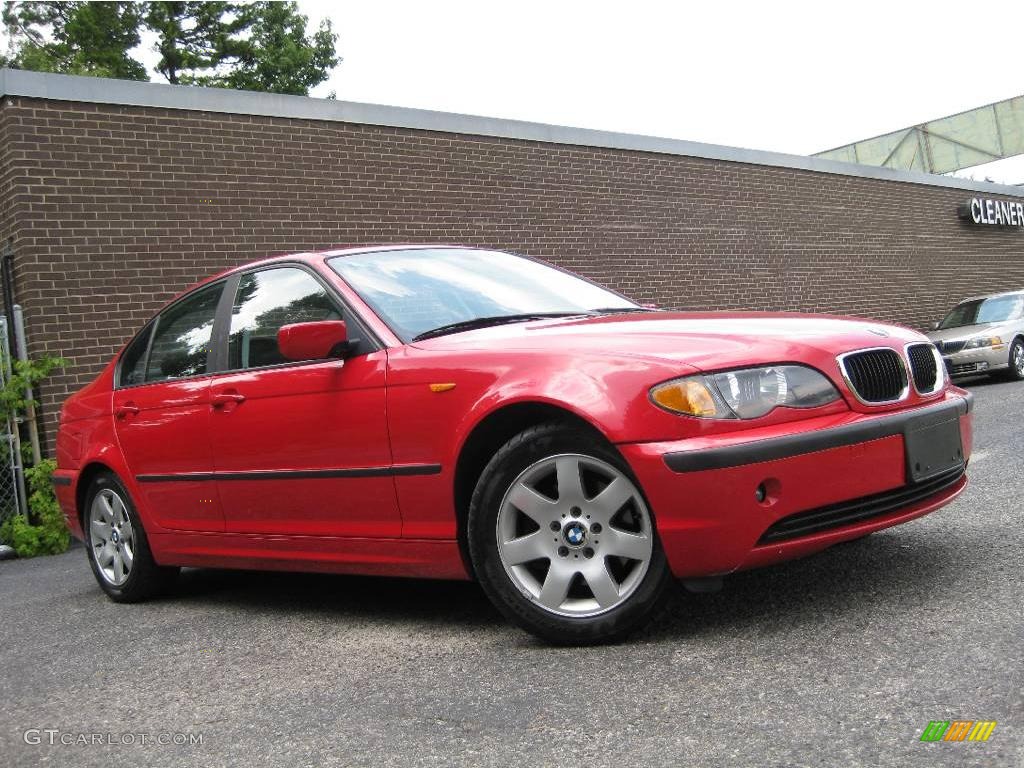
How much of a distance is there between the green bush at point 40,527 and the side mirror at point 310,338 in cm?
499

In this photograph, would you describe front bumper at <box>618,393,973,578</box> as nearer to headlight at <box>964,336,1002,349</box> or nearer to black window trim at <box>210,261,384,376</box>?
black window trim at <box>210,261,384,376</box>

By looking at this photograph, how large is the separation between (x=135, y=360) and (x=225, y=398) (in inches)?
46.0

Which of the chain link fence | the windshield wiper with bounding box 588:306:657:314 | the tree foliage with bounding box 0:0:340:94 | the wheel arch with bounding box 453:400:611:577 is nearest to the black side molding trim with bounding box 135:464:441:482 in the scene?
the wheel arch with bounding box 453:400:611:577

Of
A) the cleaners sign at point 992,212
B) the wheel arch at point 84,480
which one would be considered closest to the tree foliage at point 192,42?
the cleaners sign at point 992,212

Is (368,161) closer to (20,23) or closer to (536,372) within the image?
(536,372)

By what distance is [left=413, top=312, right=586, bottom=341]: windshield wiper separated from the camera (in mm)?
4168

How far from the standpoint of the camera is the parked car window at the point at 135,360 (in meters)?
5.55

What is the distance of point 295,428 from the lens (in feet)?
14.3

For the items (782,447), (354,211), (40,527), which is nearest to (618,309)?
(782,447)

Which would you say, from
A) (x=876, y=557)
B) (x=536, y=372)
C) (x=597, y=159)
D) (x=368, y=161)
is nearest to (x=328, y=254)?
(x=536, y=372)

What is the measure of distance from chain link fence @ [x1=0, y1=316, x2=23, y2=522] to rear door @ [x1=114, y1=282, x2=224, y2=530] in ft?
11.4

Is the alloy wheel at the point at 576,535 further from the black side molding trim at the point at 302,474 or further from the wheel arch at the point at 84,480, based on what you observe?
the wheel arch at the point at 84,480

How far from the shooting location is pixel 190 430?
4934mm

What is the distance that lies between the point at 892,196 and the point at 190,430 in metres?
18.7
